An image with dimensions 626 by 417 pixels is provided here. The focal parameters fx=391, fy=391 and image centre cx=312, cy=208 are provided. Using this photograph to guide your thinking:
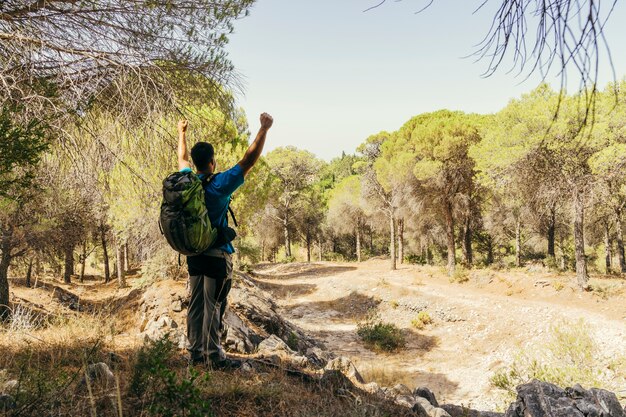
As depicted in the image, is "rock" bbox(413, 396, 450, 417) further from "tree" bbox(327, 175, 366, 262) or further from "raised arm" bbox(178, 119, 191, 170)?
"tree" bbox(327, 175, 366, 262)

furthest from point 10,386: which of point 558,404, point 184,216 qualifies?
point 558,404

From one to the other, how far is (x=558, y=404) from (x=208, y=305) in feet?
12.2

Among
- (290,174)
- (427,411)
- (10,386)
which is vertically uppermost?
(290,174)

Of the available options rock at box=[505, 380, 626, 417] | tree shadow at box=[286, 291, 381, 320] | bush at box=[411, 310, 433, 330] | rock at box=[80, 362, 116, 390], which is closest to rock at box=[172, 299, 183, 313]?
rock at box=[80, 362, 116, 390]

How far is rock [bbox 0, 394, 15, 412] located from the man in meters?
1.26

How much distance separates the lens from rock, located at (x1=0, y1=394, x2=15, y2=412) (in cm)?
231

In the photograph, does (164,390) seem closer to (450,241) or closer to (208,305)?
(208,305)

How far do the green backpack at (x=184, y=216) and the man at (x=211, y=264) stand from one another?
242 mm

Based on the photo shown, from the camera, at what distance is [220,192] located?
9.84 feet

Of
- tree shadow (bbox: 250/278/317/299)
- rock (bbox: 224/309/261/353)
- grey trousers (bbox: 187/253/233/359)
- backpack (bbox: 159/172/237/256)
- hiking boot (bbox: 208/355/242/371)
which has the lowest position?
tree shadow (bbox: 250/278/317/299)

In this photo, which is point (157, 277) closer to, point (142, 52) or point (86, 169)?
point (86, 169)

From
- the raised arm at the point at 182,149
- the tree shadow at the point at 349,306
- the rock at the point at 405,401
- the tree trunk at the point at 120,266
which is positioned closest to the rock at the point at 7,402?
the raised arm at the point at 182,149

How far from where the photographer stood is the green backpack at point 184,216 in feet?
8.84

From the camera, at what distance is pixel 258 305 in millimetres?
8945
